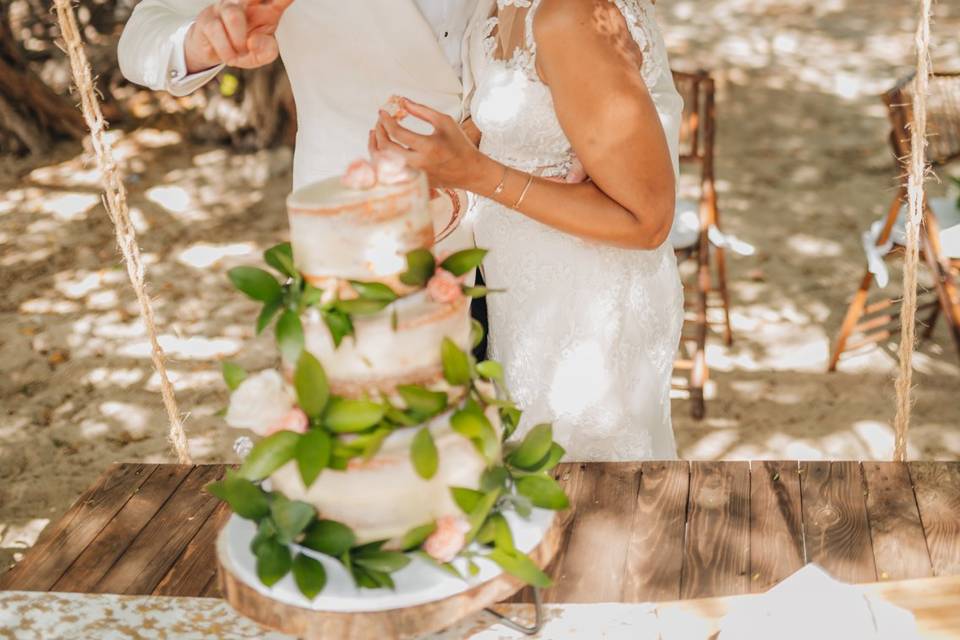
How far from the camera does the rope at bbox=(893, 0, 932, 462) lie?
209 centimetres

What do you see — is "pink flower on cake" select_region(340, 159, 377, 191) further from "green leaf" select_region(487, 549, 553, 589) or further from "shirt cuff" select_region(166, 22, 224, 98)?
Answer: "shirt cuff" select_region(166, 22, 224, 98)

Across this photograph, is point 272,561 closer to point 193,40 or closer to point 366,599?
point 366,599

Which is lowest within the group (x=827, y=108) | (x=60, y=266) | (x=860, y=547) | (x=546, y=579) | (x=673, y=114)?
(x=827, y=108)

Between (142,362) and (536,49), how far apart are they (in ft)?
10.8

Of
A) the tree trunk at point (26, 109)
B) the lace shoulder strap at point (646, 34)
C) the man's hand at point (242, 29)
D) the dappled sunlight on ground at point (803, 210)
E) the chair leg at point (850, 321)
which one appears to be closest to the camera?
the man's hand at point (242, 29)

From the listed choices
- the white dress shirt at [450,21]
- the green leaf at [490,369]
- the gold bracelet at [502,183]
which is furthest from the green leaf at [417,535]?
the white dress shirt at [450,21]

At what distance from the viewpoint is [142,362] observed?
487 centimetres

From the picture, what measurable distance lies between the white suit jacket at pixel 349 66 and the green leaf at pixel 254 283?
97 cm

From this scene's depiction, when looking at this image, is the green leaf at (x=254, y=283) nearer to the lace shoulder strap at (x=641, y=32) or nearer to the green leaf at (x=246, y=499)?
the green leaf at (x=246, y=499)

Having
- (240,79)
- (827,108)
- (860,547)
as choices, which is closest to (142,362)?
(240,79)

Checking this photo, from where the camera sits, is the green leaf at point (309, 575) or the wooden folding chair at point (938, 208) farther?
the wooden folding chair at point (938, 208)

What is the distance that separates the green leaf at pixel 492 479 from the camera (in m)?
1.53

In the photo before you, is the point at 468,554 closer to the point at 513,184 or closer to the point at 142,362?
the point at 513,184

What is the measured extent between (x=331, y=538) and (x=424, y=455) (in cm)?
16
